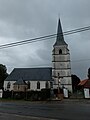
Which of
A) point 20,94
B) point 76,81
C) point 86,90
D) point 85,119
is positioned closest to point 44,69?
point 76,81

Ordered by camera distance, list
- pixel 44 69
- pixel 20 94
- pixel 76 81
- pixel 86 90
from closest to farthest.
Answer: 1. pixel 86 90
2. pixel 20 94
3. pixel 44 69
4. pixel 76 81

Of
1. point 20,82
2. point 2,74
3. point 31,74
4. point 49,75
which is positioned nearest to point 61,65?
point 49,75

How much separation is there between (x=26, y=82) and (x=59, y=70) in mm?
13684

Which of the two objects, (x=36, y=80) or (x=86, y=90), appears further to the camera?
(x=36, y=80)

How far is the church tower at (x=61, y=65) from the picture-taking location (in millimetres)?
77875

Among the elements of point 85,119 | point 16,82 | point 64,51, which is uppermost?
point 64,51

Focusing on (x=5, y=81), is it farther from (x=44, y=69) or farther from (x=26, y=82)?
(x=44, y=69)

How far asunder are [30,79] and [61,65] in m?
13.2

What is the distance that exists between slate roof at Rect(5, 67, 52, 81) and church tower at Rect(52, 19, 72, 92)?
3809 mm

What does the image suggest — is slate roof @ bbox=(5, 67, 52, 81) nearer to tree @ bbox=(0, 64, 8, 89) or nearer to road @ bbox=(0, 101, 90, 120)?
tree @ bbox=(0, 64, 8, 89)

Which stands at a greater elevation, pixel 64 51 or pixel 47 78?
pixel 64 51

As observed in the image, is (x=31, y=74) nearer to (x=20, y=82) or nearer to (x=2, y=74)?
(x=20, y=82)

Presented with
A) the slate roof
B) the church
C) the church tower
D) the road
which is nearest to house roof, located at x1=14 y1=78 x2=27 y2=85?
the church

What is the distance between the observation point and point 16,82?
7956cm
